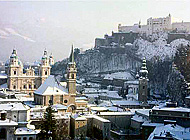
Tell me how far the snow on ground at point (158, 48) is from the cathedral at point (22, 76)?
34.0 metres

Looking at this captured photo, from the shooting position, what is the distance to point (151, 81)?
98.2 metres

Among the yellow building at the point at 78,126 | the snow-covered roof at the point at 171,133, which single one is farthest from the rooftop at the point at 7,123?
the snow-covered roof at the point at 171,133

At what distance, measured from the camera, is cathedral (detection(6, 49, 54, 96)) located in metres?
80.9

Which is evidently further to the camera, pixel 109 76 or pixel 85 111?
pixel 109 76

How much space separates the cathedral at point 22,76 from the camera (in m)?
80.9

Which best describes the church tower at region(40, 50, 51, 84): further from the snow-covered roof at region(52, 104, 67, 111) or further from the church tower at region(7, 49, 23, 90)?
the snow-covered roof at region(52, 104, 67, 111)

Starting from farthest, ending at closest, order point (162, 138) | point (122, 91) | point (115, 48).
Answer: point (115, 48) → point (122, 91) → point (162, 138)

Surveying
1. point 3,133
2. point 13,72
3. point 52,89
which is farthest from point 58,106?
point 13,72

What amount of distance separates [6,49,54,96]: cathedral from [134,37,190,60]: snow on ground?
1337 inches

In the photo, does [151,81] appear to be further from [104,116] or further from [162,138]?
[162,138]

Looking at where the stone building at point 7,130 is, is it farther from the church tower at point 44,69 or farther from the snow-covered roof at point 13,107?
the church tower at point 44,69

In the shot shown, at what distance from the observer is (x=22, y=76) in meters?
81.8

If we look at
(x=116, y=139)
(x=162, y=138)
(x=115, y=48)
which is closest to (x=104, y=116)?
(x=116, y=139)

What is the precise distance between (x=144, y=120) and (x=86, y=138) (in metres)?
8.63
